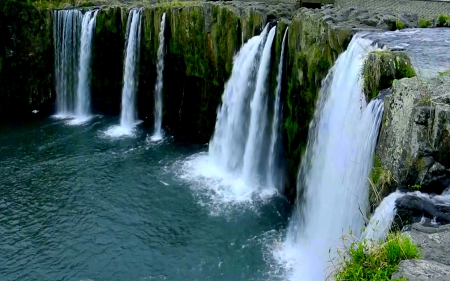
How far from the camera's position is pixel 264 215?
1460 cm

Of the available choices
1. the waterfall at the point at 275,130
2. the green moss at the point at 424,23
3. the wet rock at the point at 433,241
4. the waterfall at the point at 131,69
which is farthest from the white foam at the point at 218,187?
the wet rock at the point at 433,241

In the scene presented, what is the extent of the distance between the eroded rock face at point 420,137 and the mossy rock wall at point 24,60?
71.3ft

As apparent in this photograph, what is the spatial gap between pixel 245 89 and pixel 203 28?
14.2 feet

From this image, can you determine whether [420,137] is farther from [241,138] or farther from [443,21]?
[241,138]

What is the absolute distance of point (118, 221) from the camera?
14391 mm

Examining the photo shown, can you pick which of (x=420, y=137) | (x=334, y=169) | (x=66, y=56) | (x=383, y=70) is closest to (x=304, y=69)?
(x=334, y=169)

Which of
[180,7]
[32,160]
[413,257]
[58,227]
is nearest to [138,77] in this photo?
[180,7]

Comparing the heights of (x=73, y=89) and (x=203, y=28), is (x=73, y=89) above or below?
below

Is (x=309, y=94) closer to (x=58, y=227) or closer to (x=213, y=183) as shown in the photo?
(x=213, y=183)

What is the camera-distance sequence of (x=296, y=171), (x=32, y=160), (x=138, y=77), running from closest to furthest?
(x=296, y=171) < (x=32, y=160) < (x=138, y=77)

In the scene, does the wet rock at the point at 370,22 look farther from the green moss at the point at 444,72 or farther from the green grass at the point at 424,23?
the green moss at the point at 444,72

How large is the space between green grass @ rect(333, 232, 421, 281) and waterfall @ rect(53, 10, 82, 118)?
71.2 ft

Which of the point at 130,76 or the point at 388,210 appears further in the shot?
the point at 130,76

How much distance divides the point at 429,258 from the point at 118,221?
36.2 feet
